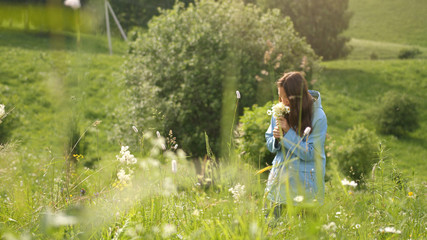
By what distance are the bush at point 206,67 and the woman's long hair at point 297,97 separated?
5.71 meters

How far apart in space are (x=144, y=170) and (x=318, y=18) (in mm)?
21008

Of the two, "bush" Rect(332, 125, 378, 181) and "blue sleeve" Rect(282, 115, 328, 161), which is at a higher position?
"blue sleeve" Rect(282, 115, 328, 161)

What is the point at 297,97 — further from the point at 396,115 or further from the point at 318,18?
the point at 318,18

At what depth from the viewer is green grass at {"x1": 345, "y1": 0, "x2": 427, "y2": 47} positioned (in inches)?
1463

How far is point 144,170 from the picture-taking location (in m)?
2.65

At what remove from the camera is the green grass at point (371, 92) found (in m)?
13.7

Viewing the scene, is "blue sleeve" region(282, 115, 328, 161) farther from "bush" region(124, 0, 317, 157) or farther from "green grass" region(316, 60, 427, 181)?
"green grass" region(316, 60, 427, 181)

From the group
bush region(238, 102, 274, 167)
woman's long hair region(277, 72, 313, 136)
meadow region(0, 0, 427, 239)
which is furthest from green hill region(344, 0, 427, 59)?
woman's long hair region(277, 72, 313, 136)

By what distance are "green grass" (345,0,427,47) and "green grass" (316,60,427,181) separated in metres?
16.2

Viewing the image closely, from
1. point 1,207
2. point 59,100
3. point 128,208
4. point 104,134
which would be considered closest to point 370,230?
point 128,208

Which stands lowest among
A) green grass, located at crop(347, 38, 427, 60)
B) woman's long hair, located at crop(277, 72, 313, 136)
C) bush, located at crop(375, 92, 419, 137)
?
bush, located at crop(375, 92, 419, 137)

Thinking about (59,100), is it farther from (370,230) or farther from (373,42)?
(373,42)

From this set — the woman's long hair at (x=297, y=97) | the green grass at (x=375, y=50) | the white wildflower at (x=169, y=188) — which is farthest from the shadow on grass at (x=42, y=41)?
the white wildflower at (x=169, y=188)

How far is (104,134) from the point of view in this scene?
13367mm
